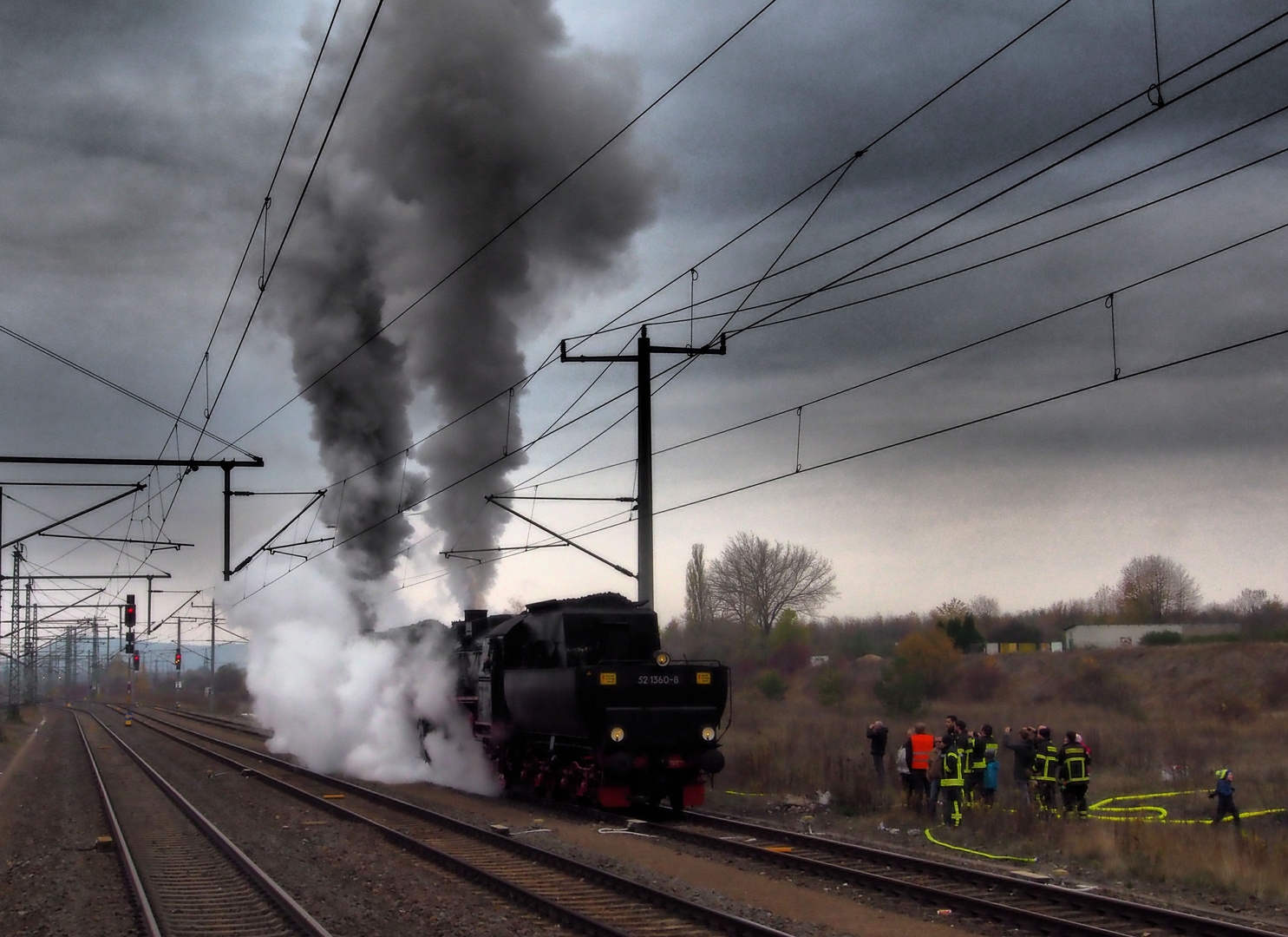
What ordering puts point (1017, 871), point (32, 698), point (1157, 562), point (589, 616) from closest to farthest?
point (1017, 871)
point (589, 616)
point (1157, 562)
point (32, 698)

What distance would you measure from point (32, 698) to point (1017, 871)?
104 metres

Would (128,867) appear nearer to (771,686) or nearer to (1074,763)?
(1074,763)

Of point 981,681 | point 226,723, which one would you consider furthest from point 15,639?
point 981,681

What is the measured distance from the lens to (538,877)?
40.9 feet

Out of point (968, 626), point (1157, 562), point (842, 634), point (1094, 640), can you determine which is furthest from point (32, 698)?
point (1157, 562)

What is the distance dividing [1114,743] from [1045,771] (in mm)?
15112

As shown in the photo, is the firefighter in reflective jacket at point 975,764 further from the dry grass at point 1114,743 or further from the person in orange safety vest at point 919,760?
the dry grass at point 1114,743

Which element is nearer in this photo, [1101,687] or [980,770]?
[980,770]

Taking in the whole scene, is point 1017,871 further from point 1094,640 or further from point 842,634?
point 1094,640

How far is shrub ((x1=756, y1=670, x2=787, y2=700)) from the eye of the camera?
51.8 m

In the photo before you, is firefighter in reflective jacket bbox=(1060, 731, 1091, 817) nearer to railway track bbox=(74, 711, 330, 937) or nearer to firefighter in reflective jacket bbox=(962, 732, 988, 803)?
firefighter in reflective jacket bbox=(962, 732, 988, 803)

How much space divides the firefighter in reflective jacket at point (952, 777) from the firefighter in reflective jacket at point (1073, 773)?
1409 millimetres

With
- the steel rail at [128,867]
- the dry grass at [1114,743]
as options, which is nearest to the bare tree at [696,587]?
the dry grass at [1114,743]

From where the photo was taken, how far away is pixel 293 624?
3062 centimetres
